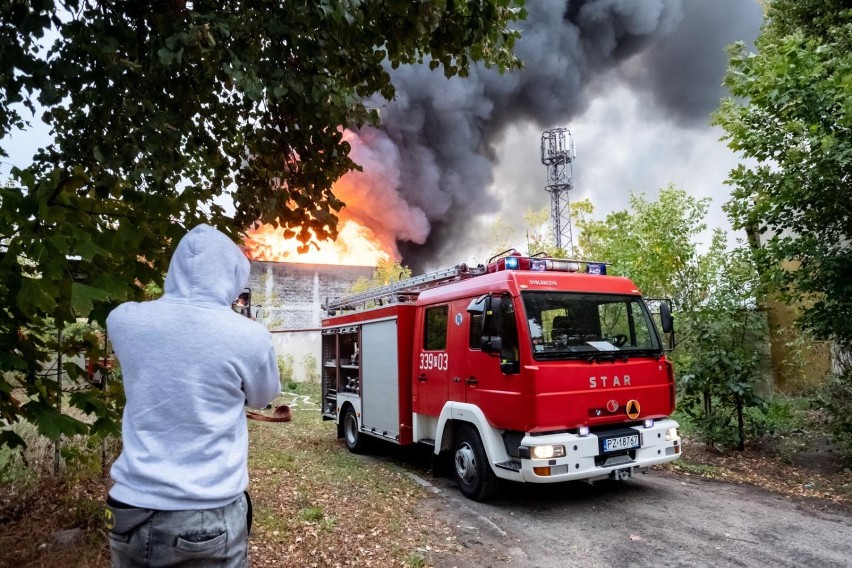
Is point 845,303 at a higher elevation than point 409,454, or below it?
higher

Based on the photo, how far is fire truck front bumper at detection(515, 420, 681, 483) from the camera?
593 cm

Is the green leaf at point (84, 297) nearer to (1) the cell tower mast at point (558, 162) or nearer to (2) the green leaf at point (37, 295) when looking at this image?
(2) the green leaf at point (37, 295)

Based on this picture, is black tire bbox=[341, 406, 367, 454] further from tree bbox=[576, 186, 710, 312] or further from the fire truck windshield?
tree bbox=[576, 186, 710, 312]

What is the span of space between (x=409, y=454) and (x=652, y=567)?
578cm

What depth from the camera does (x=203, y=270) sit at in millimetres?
2152

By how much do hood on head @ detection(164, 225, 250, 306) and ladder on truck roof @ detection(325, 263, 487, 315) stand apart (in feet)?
17.8

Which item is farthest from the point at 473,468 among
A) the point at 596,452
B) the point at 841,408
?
the point at 841,408

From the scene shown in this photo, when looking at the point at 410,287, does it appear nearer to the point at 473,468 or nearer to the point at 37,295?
the point at 473,468

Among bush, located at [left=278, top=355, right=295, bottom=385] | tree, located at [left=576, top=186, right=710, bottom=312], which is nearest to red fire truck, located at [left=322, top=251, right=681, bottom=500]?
tree, located at [left=576, top=186, right=710, bottom=312]

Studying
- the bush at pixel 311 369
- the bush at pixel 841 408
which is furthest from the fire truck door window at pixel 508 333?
the bush at pixel 311 369

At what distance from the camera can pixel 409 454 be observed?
10.1m

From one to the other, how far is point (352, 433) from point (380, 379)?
1.84m

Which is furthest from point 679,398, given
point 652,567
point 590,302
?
point 652,567

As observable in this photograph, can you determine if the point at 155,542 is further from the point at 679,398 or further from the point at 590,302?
the point at 679,398
